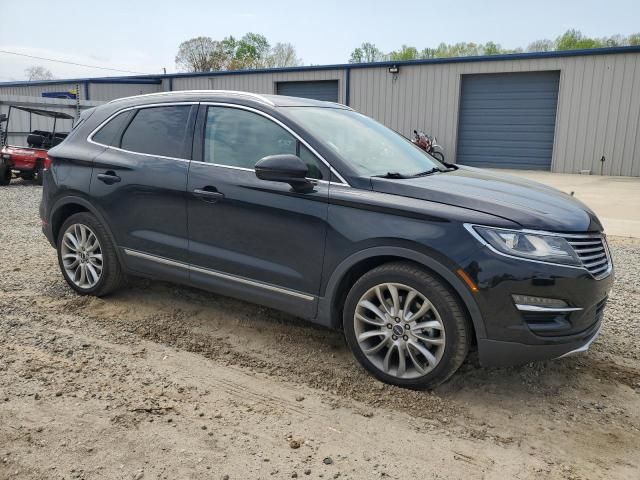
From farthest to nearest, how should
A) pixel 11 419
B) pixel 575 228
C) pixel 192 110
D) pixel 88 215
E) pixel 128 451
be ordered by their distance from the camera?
pixel 88 215
pixel 192 110
pixel 575 228
pixel 11 419
pixel 128 451

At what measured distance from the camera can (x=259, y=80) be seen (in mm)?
23953

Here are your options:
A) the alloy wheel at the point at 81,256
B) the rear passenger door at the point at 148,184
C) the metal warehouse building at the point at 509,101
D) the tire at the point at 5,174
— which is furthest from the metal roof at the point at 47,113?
the rear passenger door at the point at 148,184

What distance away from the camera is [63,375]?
3350 millimetres

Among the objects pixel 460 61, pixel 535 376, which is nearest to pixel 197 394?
pixel 535 376

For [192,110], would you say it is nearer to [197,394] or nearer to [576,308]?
[197,394]

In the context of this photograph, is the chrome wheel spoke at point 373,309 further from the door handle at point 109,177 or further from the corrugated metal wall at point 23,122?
the corrugated metal wall at point 23,122

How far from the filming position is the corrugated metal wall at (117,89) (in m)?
28.3

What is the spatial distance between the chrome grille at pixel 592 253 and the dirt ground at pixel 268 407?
0.77 m

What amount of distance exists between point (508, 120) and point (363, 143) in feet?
55.7

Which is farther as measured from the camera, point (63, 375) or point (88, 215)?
point (88, 215)

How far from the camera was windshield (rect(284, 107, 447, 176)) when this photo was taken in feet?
11.9

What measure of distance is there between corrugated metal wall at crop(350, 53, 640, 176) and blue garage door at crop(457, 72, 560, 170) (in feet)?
1.16

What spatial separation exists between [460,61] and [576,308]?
18.3m

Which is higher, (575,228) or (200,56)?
(200,56)
